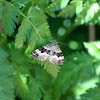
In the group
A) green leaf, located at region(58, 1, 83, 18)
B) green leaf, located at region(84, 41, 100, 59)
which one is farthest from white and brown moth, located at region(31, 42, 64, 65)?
green leaf, located at region(84, 41, 100, 59)

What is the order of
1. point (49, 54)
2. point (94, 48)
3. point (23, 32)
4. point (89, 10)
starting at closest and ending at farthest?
point (23, 32)
point (49, 54)
point (89, 10)
point (94, 48)

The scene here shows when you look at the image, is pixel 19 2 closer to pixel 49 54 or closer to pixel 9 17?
pixel 9 17

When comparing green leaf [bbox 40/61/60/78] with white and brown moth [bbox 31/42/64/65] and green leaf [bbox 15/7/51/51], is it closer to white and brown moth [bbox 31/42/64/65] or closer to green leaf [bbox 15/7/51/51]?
white and brown moth [bbox 31/42/64/65]

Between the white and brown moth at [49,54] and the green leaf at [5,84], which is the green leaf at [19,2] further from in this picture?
the green leaf at [5,84]

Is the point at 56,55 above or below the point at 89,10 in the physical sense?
below

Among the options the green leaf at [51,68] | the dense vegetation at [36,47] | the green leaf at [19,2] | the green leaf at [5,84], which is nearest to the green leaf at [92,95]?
the dense vegetation at [36,47]

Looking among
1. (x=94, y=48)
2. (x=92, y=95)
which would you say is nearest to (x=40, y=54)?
(x=92, y=95)

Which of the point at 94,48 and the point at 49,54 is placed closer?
the point at 49,54
